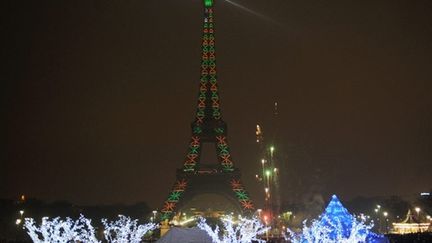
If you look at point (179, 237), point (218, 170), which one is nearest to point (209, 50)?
point (218, 170)

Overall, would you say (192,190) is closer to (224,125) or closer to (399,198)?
(224,125)

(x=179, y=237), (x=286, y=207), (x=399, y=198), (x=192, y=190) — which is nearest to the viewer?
(x=179, y=237)

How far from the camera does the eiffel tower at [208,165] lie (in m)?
61.7

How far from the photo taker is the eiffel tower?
61688mm

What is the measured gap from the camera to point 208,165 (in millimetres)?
65312

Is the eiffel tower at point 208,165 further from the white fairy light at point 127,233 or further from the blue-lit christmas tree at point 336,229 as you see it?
the blue-lit christmas tree at point 336,229

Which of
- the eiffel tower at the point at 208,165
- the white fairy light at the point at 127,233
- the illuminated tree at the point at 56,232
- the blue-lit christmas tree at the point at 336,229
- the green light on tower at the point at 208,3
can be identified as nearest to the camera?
the illuminated tree at the point at 56,232

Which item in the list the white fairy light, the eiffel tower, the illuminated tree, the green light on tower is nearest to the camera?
the illuminated tree

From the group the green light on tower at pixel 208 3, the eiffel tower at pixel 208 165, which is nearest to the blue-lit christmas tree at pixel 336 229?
the eiffel tower at pixel 208 165

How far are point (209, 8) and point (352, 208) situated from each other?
44338 mm

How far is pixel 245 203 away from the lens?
60.0 metres

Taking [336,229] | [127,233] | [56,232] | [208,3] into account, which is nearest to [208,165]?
[208,3]

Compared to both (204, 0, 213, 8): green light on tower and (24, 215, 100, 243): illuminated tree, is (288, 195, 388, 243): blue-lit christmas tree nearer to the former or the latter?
(24, 215, 100, 243): illuminated tree

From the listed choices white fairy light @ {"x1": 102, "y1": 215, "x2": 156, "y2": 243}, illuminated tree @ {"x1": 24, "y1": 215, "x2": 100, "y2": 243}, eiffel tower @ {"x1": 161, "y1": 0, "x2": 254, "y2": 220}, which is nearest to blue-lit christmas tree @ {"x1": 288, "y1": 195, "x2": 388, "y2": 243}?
white fairy light @ {"x1": 102, "y1": 215, "x2": 156, "y2": 243}
